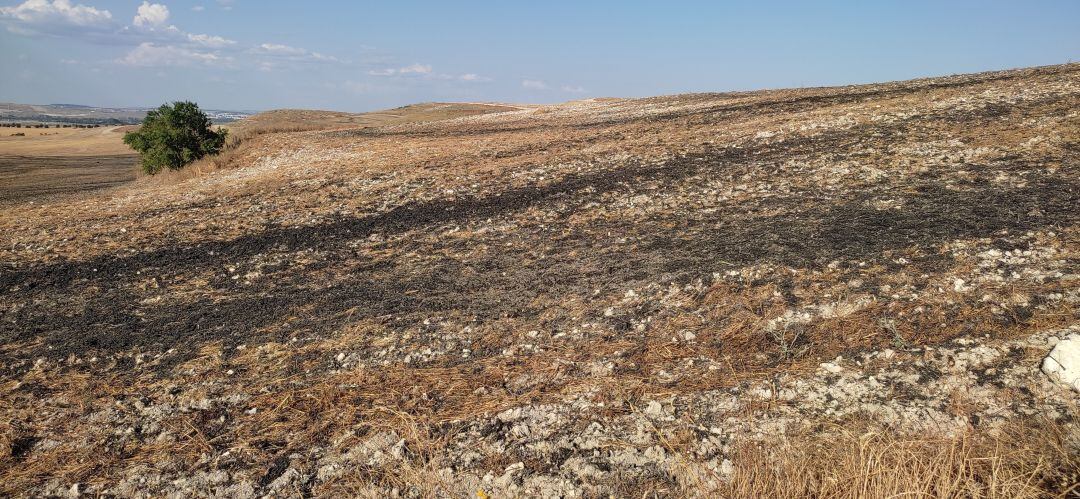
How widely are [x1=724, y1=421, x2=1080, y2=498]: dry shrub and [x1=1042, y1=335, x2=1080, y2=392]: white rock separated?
0.52 meters

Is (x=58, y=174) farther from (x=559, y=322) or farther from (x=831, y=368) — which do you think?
(x=831, y=368)

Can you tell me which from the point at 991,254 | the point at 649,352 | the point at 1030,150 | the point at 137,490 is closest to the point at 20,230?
the point at 137,490

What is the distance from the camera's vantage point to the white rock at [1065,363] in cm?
382

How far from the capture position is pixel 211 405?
4.82 meters

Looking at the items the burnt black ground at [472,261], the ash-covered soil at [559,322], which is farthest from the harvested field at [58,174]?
the burnt black ground at [472,261]

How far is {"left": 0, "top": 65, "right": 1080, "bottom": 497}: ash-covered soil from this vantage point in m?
3.90

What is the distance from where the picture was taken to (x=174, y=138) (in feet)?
78.1

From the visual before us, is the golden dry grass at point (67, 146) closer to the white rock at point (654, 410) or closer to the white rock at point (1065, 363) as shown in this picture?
the white rock at point (654, 410)

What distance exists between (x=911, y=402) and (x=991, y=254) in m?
3.06

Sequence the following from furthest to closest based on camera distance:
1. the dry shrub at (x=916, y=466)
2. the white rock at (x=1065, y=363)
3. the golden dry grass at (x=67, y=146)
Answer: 1. the golden dry grass at (x=67, y=146)
2. the white rock at (x=1065, y=363)
3. the dry shrub at (x=916, y=466)

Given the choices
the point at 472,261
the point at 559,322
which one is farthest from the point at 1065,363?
the point at 472,261

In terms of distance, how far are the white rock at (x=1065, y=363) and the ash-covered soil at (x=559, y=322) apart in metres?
0.07

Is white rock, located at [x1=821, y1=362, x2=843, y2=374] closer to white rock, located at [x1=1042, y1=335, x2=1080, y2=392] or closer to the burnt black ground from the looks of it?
white rock, located at [x1=1042, y1=335, x2=1080, y2=392]

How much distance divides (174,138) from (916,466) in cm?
2737
